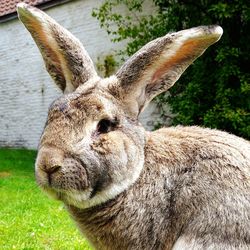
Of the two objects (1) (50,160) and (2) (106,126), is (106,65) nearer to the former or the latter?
(2) (106,126)

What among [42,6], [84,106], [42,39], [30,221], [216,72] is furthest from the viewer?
[42,6]

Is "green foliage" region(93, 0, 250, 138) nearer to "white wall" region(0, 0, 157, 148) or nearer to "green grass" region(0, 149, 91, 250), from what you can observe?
"green grass" region(0, 149, 91, 250)

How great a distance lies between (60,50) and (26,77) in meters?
18.3

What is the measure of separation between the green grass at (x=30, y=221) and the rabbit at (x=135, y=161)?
69cm

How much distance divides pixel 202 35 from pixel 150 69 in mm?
363

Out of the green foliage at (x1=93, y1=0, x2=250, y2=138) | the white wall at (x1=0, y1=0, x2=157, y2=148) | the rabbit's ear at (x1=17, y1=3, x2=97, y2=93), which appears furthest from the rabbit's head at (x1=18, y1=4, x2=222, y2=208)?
the white wall at (x1=0, y1=0, x2=157, y2=148)

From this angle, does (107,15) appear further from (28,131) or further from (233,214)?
(233,214)

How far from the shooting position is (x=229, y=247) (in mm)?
3311

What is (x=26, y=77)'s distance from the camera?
21.7 metres

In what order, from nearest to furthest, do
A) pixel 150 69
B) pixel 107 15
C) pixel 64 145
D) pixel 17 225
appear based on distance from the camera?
pixel 64 145
pixel 150 69
pixel 17 225
pixel 107 15

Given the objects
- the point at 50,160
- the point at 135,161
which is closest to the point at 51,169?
the point at 50,160

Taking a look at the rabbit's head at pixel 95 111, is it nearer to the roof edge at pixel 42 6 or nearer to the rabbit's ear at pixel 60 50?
the rabbit's ear at pixel 60 50

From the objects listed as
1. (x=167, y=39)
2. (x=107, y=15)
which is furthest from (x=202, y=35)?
(x=107, y=15)

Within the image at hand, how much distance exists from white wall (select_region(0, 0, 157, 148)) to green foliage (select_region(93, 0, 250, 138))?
5.35 metres
